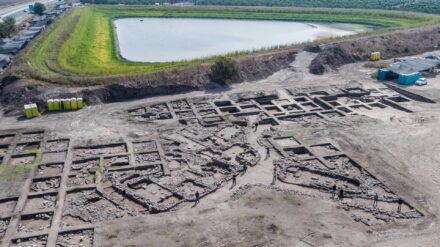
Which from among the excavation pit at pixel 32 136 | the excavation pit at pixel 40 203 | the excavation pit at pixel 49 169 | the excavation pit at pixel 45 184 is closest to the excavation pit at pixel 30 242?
the excavation pit at pixel 40 203

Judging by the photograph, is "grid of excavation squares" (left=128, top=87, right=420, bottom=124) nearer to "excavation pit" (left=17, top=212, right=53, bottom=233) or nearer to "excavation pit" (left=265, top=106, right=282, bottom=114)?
"excavation pit" (left=265, top=106, right=282, bottom=114)

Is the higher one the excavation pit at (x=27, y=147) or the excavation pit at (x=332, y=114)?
the excavation pit at (x=332, y=114)

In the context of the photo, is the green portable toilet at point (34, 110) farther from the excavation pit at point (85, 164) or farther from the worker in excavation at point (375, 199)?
the worker in excavation at point (375, 199)

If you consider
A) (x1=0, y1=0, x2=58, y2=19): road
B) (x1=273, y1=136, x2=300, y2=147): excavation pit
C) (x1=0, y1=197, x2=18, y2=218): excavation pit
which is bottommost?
(x1=0, y1=197, x2=18, y2=218): excavation pit

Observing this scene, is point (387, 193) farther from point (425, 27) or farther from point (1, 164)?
point (425, 27)

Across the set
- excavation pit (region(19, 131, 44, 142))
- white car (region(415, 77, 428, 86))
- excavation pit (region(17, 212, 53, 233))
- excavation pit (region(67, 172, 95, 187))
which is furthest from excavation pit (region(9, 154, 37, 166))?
white car (region(415, 77, 428, 86))

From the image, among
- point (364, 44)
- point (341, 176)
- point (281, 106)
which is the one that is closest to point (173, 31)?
point (364, 44)
